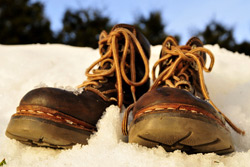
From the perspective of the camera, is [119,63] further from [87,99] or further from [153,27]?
[153,27]

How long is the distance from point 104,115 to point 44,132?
0.25 metres

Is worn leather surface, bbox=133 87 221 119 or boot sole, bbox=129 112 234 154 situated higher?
worn leather surface, bbox=133 87 221 119

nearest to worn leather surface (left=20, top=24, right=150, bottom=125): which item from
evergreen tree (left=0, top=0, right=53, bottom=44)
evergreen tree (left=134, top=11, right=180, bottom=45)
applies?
evergreen tree (left=0, top=0, right=53, bottom=44)

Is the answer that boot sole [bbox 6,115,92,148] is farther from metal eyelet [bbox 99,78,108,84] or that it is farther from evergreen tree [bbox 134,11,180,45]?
evergreen tree [bbox 134,11,180,45]

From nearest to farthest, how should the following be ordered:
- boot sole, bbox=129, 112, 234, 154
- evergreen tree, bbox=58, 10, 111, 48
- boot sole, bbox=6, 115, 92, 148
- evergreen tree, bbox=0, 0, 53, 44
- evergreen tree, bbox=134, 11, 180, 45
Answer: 1. boot sole, bbox=129, 112, 234, 154
2. boot sole, bbox=6, 115, 92, 148
3. evergreen tree, bbox=0, 0, 53, 44
4. evergreen tree, bbox=58, 10, 111, 48
5. evergreen tree, bbox=134, 11, 180, 45

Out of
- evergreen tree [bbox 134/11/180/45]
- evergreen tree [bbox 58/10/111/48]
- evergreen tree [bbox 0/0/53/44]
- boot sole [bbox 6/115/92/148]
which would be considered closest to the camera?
boot sole [bbox 6/115/92/148]

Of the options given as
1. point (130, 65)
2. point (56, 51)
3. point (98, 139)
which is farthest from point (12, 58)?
point (98, 139)

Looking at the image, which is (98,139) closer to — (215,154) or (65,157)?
(65,157)

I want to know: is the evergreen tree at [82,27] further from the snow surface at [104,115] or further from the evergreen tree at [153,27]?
the snow surface at [104,115]

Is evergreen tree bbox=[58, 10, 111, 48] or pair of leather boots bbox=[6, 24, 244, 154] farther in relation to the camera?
evergreen tree bbox=[58, 10, 111, 48]

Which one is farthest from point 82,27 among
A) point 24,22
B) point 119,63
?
point 119,63

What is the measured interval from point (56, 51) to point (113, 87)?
5.62 feet

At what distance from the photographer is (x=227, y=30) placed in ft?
49.5

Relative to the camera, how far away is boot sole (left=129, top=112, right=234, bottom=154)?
748mm
